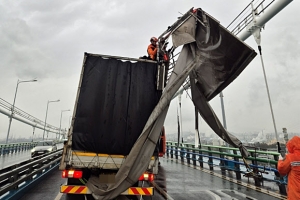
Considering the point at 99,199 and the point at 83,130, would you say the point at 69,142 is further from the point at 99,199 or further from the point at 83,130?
the point at 99,199

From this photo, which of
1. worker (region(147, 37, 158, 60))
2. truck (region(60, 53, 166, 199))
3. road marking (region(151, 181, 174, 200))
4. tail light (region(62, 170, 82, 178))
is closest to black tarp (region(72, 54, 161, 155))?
truck (region(60, 53, 166, 199))

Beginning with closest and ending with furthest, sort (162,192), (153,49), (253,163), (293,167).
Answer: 1. (293,167)
2. (153,49)
3. (162,192)
4. (253,163)

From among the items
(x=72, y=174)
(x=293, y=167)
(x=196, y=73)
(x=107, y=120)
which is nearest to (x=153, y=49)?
(x=196, y=73)

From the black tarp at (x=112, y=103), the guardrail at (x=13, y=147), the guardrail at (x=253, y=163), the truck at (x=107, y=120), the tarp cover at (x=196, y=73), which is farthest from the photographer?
the guardrail at (x=13, y=147)

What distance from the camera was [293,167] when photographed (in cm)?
312

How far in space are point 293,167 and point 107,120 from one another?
3.74 metres

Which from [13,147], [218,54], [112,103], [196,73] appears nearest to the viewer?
[218,54]

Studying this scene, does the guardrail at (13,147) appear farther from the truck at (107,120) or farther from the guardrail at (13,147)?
the truck at (107,120)

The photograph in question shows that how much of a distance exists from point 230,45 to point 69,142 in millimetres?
3957

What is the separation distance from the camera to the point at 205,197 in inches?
224

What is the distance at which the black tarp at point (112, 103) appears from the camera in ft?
A: 14.3

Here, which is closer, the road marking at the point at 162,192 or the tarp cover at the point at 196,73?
the tarp cover at the point at 196,73

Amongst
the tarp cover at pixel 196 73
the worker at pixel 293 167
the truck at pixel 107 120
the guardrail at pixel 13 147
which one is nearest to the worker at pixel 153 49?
the truck at pixel 107 120

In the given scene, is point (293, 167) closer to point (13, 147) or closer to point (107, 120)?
point (107, 120)
